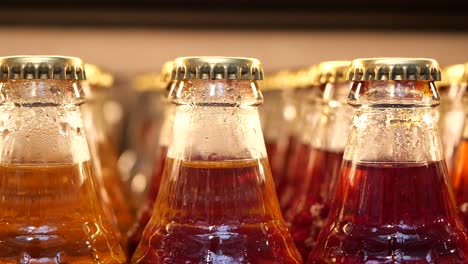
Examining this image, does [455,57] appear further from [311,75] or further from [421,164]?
[421,164]

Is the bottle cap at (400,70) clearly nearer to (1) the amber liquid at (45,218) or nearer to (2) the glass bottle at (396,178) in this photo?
(2) the glass bottle at (396,178)

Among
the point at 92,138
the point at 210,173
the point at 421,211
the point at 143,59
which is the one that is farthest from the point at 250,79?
the point at 143,59

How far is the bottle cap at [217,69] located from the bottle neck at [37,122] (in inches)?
4.7

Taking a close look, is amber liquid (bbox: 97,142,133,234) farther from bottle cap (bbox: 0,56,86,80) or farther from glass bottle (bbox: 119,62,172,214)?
bottle cap (bbox: 0,56,86,80)

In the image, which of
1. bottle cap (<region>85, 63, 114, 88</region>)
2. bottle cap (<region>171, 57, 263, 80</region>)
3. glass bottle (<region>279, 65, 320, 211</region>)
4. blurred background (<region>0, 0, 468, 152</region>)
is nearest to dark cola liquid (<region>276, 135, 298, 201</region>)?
glass bottle (<region>279, 65, 320, 211</region>)

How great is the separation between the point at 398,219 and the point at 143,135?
1.38 m

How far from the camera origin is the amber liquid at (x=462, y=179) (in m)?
0.93

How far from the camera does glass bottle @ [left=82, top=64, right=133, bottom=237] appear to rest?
1178 mm

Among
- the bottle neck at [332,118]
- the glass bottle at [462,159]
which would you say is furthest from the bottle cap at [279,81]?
the glass bottle at [462,159]

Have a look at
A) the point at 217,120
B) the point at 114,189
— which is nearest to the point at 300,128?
the point at 114,189

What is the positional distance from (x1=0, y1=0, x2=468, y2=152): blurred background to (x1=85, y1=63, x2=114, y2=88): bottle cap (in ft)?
1.41

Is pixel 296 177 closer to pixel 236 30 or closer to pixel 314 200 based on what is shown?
pixel 314 200

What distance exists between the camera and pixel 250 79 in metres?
0.78

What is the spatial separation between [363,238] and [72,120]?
1.02 feet
